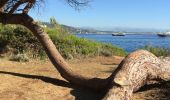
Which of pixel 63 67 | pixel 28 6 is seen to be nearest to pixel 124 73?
pixel 63 67

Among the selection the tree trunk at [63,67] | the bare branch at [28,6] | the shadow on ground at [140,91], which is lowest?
the shadow on ground at [140,91]

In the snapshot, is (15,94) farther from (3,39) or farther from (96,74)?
(3,39)

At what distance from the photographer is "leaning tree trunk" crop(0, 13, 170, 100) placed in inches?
385

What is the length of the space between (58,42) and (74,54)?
2.34m

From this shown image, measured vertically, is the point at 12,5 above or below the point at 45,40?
above

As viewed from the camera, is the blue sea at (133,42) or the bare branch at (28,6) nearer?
the bare branch at (28,6)

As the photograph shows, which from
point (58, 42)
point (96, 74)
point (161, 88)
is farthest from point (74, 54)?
point (161, 88)

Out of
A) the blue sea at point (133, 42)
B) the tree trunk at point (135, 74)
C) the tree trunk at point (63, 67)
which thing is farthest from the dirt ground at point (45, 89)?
the blue sea at point (133, 42)

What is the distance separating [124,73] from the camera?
10.2 metres

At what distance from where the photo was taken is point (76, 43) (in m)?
24.1

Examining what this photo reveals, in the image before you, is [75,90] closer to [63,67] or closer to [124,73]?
[63,67]

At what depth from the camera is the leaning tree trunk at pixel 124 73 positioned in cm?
978

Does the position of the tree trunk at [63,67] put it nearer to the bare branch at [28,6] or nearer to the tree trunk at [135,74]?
the bare branch at [28,6]

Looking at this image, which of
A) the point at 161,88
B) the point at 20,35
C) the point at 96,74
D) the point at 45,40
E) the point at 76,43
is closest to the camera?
the point at 161,88
